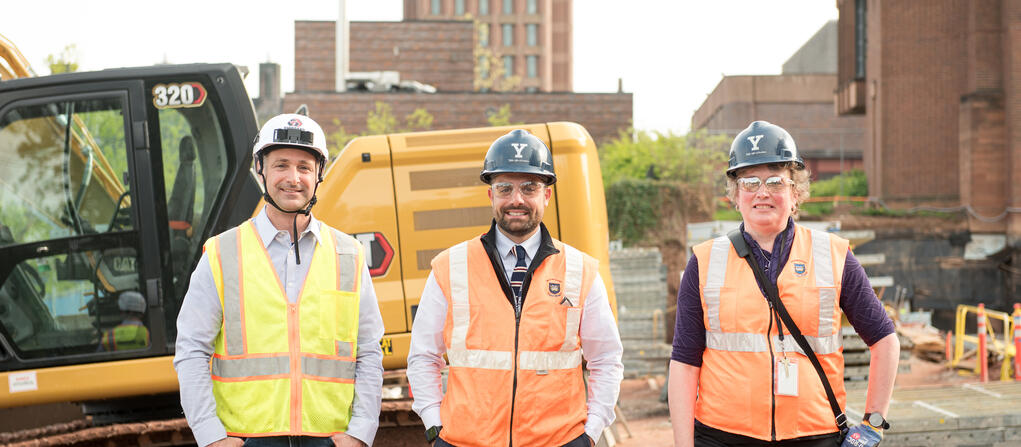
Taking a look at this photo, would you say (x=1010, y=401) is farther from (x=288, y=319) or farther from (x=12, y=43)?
(x=12, y=43)

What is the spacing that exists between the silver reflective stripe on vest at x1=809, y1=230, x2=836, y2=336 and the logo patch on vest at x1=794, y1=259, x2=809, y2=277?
4 cm

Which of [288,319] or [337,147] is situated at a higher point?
[337,147]

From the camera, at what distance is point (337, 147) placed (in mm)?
34406

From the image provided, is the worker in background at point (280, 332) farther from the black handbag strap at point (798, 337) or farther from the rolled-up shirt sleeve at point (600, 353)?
the black handbag strap at point (798, 337)

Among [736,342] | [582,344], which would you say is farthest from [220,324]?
[736,342]

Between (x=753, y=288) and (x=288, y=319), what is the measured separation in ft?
5.58

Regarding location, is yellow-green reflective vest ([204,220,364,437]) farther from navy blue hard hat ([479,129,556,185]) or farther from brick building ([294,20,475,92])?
brick building ([294,20,475,92])

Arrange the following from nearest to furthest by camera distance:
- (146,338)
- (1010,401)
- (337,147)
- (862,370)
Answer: (146,338) → (1010,401) → (862,370) → (337,147)

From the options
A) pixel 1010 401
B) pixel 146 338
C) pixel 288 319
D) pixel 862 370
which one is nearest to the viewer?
pixel 288 319

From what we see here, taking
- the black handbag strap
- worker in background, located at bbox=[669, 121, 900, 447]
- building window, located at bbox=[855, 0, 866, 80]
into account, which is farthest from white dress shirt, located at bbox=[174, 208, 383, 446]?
building window, located at bbox=[855, 0, 866, 80]

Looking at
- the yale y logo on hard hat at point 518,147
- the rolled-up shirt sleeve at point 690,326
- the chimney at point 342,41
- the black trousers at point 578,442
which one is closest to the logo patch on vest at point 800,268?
the rolled-up shirt sleeve at point 690,326

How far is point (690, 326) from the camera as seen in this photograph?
131 inches

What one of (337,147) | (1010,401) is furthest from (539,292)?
(337,147)

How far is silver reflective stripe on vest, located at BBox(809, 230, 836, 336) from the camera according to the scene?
3.23 meters
